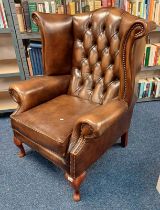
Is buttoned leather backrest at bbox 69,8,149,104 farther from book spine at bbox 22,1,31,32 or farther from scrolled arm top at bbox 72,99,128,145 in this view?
book spine at bbox 22,1,31,32

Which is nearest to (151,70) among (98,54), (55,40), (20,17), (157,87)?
(157,87)

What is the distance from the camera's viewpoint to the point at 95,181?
1.37 meters

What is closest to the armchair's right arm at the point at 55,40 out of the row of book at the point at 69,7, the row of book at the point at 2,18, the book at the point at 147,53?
the row of book at the point at 69,7

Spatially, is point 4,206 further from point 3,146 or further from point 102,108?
point 102,108

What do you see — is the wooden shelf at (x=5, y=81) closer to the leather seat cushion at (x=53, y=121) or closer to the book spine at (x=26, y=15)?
the book spine at (x=26, y=15)

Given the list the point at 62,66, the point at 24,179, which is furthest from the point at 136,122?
the point at 24,179

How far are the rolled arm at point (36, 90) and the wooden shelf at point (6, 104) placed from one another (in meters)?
0.66

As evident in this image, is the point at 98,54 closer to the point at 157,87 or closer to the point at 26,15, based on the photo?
the point at 26,15

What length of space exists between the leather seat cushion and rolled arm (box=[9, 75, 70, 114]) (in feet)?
0.16

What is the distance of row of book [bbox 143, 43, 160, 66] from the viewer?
2.01 m

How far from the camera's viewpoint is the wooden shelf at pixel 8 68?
6.01 feet

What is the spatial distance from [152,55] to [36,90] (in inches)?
52.2

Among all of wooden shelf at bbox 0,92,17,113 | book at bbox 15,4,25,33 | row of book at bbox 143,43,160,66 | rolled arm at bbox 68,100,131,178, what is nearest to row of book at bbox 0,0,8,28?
book at bbox 15,4,25,33

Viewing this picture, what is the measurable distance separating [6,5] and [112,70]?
3.37ft
